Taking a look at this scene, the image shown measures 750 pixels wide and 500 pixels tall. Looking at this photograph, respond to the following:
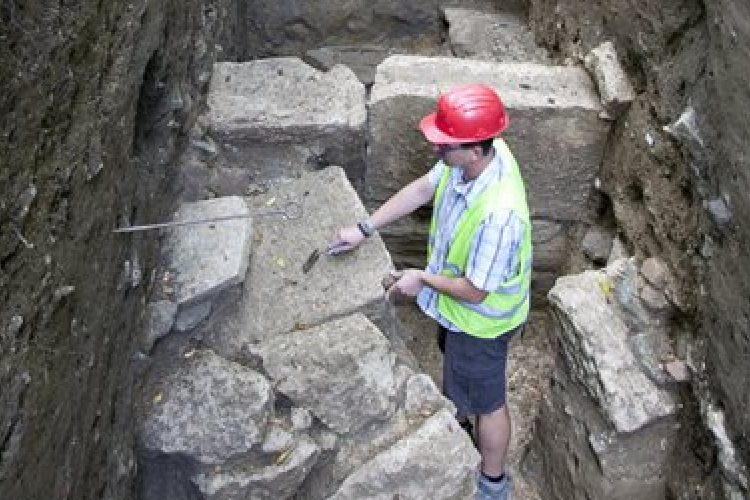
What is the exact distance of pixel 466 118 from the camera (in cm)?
328

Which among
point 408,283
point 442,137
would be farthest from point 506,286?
A: point 442,137

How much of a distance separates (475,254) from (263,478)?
96 centimetres

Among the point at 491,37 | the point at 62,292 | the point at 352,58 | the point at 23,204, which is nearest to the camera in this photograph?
the point at 23,204

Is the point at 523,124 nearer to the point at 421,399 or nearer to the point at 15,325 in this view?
the point at 421,399

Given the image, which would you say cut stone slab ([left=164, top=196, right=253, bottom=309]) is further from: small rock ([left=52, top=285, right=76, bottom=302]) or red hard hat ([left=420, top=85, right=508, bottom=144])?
small rock ([left=52, top=285, right=76, bottom=302])

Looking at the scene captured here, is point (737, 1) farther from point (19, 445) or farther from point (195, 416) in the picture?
point (19, 445)

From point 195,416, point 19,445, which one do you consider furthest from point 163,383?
point 19,445

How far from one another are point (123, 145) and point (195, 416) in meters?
0.90

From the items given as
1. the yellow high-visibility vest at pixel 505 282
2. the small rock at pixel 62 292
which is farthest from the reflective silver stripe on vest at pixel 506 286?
the small rock at pixel 62 292

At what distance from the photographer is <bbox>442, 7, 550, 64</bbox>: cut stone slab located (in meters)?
5.02


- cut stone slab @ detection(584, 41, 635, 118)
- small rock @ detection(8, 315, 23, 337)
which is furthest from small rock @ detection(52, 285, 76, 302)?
cut stone slab @ detection(584, 41, 635, 118)

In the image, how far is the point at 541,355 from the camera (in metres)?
4.68

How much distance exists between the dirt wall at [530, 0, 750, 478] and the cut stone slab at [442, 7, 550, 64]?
0.62 metres

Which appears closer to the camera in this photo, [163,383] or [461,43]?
[163,383]
